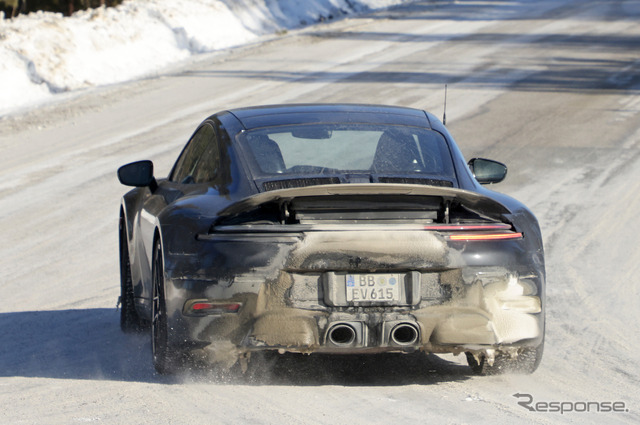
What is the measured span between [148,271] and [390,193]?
5.67 ft

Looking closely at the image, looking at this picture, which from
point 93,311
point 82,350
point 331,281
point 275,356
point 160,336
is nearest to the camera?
point 331,281

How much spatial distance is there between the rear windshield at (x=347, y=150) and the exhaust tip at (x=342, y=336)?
0.96m

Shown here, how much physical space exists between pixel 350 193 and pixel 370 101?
545 inches

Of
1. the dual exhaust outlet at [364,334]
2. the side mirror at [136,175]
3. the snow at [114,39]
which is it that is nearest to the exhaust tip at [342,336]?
the dual exhaust outlet at [364,334]

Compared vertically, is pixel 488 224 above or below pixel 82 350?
above

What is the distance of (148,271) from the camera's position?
6434 mm

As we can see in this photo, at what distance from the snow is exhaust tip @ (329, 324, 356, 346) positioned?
48.1ft

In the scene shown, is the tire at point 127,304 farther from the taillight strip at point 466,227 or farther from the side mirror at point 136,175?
the taillight strip at point 466,227

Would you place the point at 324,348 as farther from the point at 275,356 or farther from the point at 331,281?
the point at 275,356

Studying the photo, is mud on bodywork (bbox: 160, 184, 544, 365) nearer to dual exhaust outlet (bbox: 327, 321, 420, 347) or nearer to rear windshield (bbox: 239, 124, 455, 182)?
dual exhaust outlet (bbox: 327, 321, 420, 347)

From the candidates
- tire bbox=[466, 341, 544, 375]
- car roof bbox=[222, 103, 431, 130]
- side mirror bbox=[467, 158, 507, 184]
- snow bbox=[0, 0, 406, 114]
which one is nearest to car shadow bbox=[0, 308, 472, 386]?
tire bbox=[466, 341, 544, 375]

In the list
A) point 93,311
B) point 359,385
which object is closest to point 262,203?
point 359,385

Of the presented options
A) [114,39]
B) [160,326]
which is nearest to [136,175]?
[160,326]

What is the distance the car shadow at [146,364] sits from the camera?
574cm
